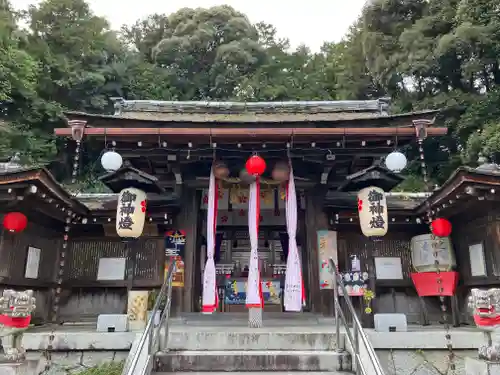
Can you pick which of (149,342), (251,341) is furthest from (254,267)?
(149,342)

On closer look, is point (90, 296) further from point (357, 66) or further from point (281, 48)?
point (281, 48)

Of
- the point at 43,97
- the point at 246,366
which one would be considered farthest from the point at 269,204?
the point at 43,97

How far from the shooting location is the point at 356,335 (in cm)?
545

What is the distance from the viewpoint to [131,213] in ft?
26.5

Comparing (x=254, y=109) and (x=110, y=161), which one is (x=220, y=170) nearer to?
(x=110, y=161)

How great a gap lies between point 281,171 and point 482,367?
475 centimetres

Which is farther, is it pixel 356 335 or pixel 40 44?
pixel 40 44

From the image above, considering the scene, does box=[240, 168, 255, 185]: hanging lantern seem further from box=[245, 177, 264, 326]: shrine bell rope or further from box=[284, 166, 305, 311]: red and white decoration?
box=[284, 166, 305, 311]: red and white decoration

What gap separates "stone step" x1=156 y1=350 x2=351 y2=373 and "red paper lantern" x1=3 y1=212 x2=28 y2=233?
3.92 metres

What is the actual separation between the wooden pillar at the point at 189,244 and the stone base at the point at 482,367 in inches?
213

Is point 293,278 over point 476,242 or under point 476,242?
under

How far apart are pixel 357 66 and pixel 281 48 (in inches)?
395

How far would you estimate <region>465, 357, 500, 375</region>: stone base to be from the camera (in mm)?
5020

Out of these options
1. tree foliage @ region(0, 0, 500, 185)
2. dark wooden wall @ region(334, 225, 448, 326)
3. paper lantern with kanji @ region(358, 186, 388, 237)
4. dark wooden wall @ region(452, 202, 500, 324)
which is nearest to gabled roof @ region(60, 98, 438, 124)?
paper lantern with kanji @ region(358, 186, 388, 237)
